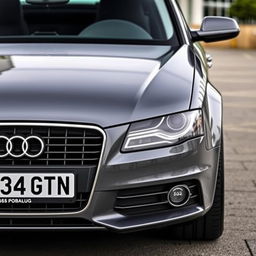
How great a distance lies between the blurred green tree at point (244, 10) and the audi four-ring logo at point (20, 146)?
130ft

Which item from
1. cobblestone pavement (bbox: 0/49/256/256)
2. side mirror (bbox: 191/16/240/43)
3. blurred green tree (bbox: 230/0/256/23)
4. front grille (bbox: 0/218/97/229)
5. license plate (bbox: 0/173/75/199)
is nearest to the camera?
license plate (bbox: 0/173/75/199)

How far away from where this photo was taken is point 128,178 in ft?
12.6

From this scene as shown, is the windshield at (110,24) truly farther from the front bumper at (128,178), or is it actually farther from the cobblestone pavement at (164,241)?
the front bumper at (128,178)

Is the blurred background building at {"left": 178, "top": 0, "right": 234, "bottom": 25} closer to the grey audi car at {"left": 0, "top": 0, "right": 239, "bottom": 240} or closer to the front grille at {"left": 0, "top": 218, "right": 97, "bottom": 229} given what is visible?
the grey audi car at {"left": 0, "top": 0, "right": 239, "bottom": 240}

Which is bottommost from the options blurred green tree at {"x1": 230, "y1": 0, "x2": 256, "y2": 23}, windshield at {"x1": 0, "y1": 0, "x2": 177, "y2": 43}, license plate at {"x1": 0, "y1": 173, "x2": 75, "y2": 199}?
blurred green tree at {"x1": 230, "y1": 0, "x2": 256, "y2": 23}

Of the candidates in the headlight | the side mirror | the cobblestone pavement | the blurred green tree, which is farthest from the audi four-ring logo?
the blurred green tree

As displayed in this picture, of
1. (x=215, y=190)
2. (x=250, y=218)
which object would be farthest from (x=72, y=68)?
(x=250, y=218)

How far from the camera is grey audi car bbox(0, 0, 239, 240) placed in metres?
3.80

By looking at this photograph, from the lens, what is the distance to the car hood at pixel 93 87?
3859 millimetres

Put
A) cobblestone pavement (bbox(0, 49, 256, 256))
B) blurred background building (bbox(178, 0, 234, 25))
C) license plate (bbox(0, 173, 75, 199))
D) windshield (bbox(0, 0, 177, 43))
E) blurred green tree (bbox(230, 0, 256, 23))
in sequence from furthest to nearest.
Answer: blurred background building (bbox(178, 0, 234, 25)) < blurred green tree (bbox(230, 0, 256, 23)) < windshield (bbox(0, 0, 177, 43)) < cobblestone pavement (bbox(0, 49, 256, 256)) < license plate (bbox(0, 173, 75, 199))

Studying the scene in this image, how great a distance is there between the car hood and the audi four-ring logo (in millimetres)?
87

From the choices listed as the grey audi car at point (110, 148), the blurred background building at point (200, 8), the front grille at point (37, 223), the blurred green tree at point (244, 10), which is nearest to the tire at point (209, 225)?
the grey audi car at point (110, 148)

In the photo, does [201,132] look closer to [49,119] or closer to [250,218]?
[49,119]

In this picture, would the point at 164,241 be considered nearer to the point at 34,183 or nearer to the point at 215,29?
the point at 34,183
